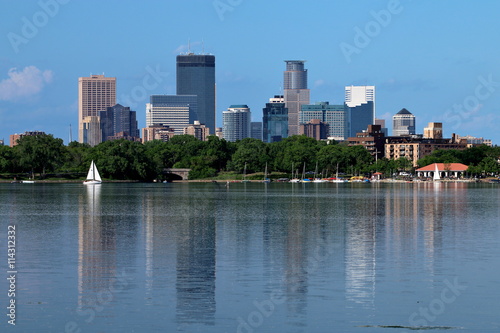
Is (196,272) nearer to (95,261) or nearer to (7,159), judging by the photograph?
(95,261)

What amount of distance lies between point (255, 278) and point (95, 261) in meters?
8.30

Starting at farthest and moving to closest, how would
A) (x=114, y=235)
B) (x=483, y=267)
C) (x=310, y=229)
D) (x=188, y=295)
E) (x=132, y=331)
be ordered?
(x=310, y=229) → (x=114, y=235) → (x=483, y=267) → (x=188, y=295) → (x=132, y=331)

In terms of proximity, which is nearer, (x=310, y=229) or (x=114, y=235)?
(x=114, y=235)

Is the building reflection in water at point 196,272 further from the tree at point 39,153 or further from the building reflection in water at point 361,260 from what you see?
the tree at point 39,153

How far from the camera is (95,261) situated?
36.3 meters

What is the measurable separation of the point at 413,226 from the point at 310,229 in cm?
721

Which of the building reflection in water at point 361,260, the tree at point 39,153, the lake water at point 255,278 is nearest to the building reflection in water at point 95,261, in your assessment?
the lake water at point 255,278

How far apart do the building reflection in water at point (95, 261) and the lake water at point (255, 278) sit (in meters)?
0.06

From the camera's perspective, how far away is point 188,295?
91.5 ft

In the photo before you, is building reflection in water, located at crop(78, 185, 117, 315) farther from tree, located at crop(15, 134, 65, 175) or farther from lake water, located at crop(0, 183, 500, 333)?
tree, located at crop(15, 134, 65, 175)

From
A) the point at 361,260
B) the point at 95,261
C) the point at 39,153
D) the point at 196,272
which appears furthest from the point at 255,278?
the point at 39,153

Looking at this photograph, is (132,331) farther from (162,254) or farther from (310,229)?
(310,229)

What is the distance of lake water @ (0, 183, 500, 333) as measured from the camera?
2445 centimetres

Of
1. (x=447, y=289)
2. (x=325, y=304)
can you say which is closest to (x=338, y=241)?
(x=447, y=289)
